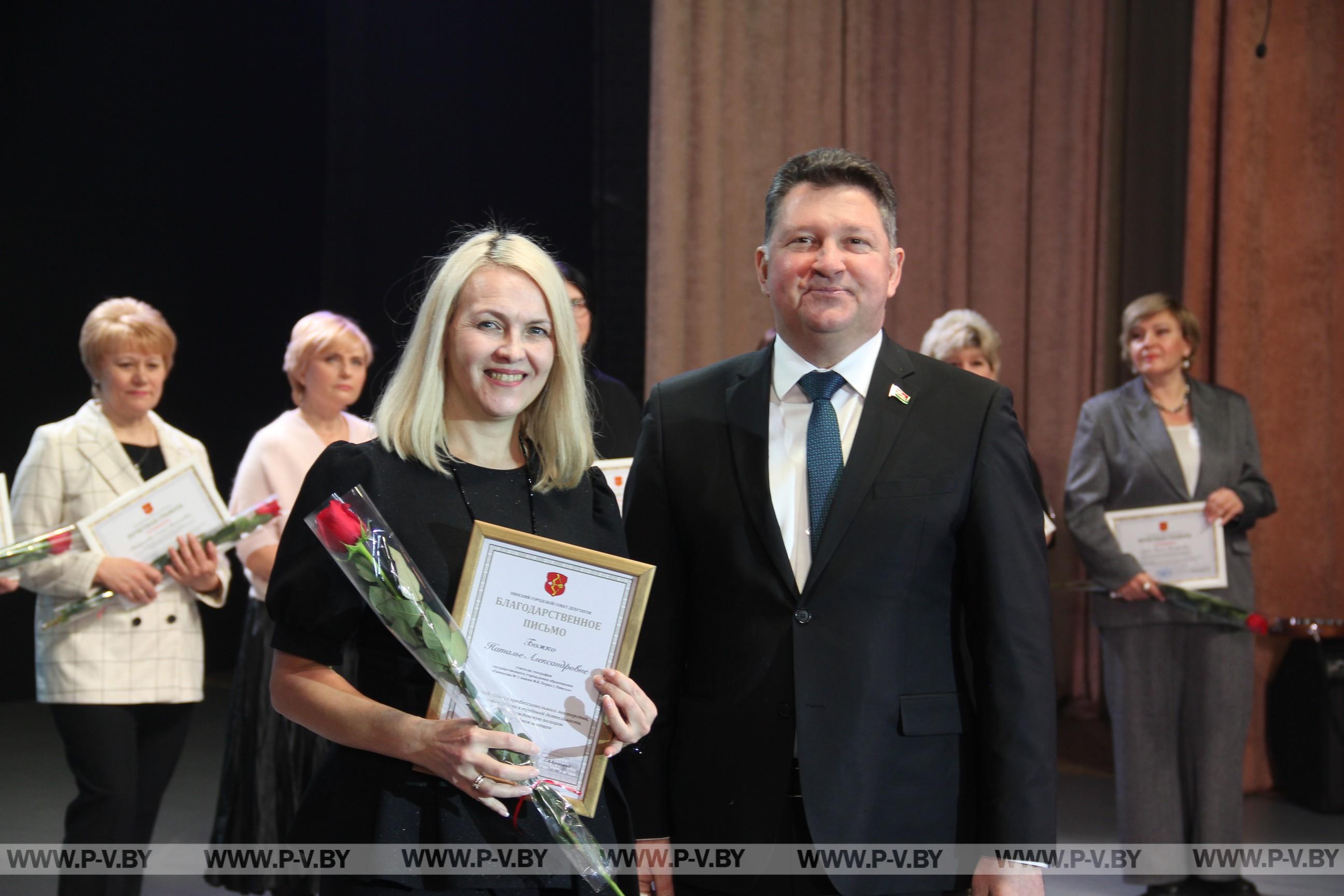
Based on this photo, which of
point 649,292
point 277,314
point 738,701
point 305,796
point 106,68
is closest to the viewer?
point 305,796

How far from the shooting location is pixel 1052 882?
414 cm

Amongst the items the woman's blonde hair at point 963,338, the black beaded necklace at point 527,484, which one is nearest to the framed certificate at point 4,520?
the black beaded necklace at point 527,484

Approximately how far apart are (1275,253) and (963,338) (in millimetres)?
1810

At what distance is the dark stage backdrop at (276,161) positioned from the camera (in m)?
6.33

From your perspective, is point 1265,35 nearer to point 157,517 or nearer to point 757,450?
Result: point 757,450

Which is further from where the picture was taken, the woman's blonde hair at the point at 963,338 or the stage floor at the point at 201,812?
the woman's blonde hair at the point at 963,338

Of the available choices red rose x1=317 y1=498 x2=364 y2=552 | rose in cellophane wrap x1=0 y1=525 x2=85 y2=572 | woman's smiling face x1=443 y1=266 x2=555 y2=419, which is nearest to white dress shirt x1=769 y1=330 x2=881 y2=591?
woman's smiling face x1=443 y1=266 x2=555 y2=419

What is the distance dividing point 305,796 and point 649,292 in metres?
4.25

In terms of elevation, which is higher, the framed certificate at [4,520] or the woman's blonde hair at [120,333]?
the woman's blonde hair at [120,333]

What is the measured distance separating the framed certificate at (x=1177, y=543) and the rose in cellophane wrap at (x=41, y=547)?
320 centimetres

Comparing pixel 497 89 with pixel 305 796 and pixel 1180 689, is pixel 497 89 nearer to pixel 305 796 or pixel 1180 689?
pixel 1180 689

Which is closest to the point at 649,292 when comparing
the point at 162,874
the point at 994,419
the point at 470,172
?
the point at 470,172

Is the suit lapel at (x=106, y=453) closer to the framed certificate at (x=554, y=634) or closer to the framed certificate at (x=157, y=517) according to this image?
the framed certificate at (x=157, y=517)

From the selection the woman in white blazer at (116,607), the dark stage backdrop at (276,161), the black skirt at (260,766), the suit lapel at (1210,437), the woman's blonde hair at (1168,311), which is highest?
the dark stage backdrop at (276,161)
